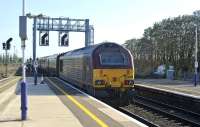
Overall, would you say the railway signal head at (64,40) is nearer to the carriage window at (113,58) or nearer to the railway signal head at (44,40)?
the railway signal head at (44,40)

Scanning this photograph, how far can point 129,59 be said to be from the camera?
2477 cm

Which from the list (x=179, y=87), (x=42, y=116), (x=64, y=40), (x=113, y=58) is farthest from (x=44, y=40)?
(x=42, y=116)

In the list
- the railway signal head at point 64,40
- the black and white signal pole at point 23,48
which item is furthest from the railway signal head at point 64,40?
the black and white signal pole at point 23,48

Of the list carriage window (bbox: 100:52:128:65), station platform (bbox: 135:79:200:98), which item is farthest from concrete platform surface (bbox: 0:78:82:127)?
station platform (bbox: 135:79:200:98)

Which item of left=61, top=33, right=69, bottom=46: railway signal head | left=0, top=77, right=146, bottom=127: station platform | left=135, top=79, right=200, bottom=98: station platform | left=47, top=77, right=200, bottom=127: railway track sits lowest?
left=47, top=77, right=200, bottom=127: railway track

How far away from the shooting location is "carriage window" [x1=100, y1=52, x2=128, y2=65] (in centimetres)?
2470

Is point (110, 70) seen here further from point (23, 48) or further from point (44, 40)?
point (44, 40)

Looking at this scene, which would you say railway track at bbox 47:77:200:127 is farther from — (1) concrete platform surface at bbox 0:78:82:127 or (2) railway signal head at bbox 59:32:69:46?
(2) railway signal head at bbox 59:32:69:46

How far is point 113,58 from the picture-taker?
979 inches

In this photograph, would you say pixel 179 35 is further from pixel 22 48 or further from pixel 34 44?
pixel 22 48

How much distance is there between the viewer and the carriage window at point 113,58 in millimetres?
24703

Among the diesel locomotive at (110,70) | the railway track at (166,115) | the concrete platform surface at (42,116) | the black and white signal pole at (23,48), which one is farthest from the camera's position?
the diesel locomotive at (110,70)

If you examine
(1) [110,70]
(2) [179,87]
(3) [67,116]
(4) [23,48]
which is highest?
(4) [23,48]

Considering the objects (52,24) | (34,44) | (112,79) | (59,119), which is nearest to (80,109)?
(59,119)
